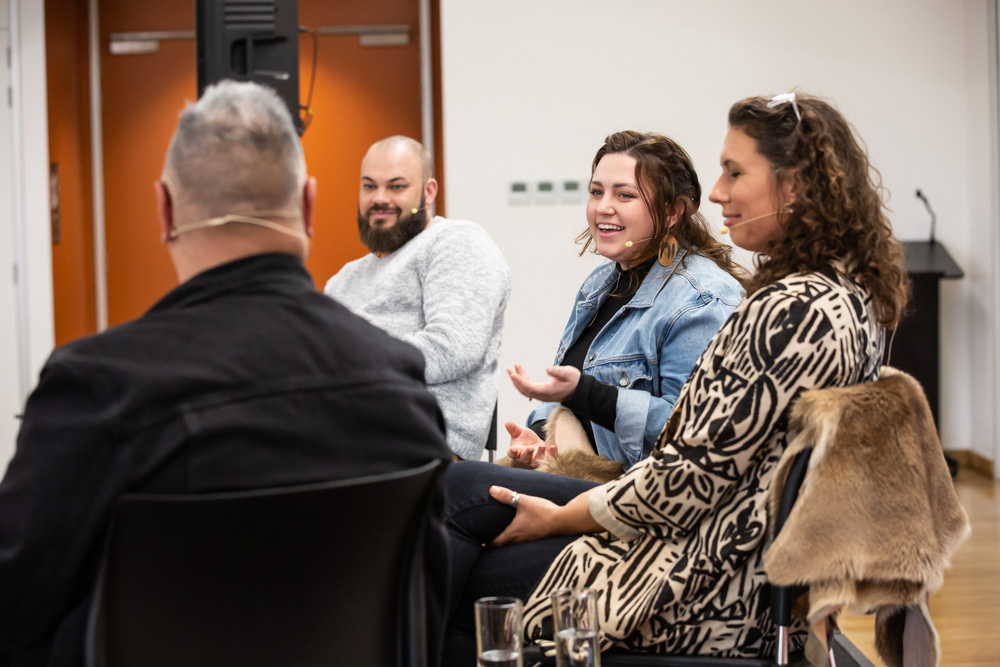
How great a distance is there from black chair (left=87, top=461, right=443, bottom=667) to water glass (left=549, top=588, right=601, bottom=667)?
294mm

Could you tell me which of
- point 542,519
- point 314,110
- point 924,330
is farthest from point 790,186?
point 314,110

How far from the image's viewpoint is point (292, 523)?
1056 millimetres

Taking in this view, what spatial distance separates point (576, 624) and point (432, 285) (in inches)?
73.3

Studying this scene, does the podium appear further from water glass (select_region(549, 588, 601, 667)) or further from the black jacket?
the black jacket

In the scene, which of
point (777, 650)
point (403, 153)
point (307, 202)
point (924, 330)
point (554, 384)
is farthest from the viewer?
point (924, 330)

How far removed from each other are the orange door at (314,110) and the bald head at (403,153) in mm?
2716

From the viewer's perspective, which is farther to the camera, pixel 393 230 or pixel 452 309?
pixel 393 230

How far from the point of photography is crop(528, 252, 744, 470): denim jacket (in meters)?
2.10

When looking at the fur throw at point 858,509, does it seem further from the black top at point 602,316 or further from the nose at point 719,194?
the black top at point 602,316

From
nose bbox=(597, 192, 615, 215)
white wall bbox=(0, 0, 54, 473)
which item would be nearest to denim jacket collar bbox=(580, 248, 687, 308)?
nose bbox=(597, 192, 615, 215)

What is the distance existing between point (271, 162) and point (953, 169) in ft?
16.3

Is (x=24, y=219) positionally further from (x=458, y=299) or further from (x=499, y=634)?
Result: (x=499, y=634)

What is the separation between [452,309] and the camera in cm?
303

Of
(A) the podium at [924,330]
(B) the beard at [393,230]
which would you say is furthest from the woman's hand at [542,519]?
(A) the podium at [924,330]
